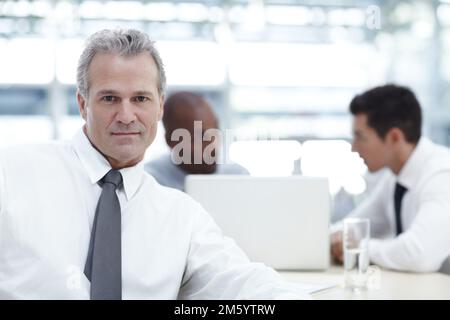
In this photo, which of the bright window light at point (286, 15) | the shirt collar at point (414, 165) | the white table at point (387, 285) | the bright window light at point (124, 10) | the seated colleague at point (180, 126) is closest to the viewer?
the white table at point (387, 285)

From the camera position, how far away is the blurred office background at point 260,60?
4723mm

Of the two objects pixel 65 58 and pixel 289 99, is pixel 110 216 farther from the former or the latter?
pixel 289 99

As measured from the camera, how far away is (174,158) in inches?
112

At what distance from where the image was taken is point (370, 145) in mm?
2455

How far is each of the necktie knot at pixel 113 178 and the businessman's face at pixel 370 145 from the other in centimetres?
135

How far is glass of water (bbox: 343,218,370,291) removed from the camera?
1702 mm

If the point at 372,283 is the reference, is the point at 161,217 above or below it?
above

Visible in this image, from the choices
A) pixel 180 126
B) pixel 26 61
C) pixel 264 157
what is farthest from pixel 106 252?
pixel 26 61

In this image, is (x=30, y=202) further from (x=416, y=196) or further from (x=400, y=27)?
(x=400, y=27)

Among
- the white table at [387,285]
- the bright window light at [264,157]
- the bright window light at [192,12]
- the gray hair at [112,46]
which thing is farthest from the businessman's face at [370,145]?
the bright window light at [192,12]

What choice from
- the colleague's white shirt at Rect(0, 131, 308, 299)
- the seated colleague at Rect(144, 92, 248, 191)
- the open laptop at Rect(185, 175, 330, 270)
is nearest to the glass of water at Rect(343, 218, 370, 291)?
the open laptop at Rect(185, 175, 330, 270)

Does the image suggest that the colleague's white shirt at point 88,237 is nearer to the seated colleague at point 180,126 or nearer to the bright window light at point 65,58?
the seated colleague at point 180,126
